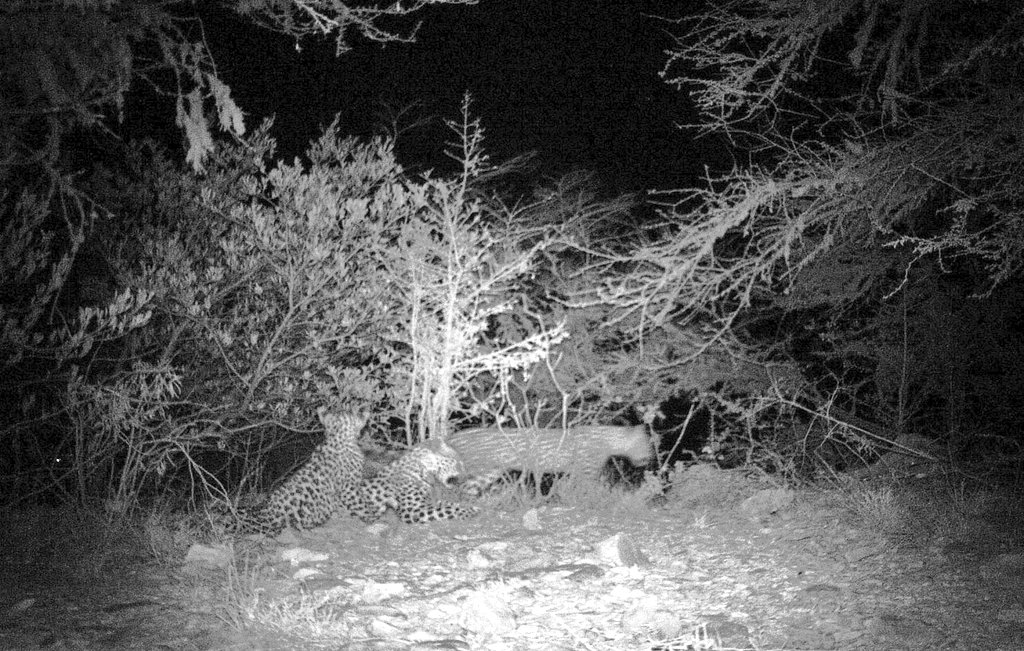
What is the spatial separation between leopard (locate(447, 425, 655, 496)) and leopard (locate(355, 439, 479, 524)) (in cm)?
31

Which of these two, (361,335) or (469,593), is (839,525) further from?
(361,335)

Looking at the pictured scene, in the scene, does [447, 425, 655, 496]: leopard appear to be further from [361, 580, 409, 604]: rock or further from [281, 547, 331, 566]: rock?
[361, 580, 409, 604]: rock

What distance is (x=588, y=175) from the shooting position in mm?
14617

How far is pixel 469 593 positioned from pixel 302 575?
3.76ft

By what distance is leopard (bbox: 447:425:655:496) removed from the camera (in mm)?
9227

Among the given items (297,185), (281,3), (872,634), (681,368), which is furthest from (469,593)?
(681,368)

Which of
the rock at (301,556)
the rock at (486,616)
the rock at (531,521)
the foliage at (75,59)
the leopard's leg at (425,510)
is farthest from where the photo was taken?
the leopard's leg at (425,510)

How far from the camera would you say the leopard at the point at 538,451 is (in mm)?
9227

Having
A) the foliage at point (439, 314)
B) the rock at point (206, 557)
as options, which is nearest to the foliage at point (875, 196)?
the foliage at point (439, 314)

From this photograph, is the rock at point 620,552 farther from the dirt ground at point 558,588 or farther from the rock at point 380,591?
the rock at point 380,591

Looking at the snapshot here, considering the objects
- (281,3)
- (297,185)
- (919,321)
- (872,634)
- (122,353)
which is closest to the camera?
(872,634)

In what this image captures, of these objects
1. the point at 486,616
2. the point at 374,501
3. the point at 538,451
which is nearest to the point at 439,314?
the point at 538,451

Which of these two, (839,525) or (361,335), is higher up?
(361,335)

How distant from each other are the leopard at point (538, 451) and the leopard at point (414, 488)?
0.31m
